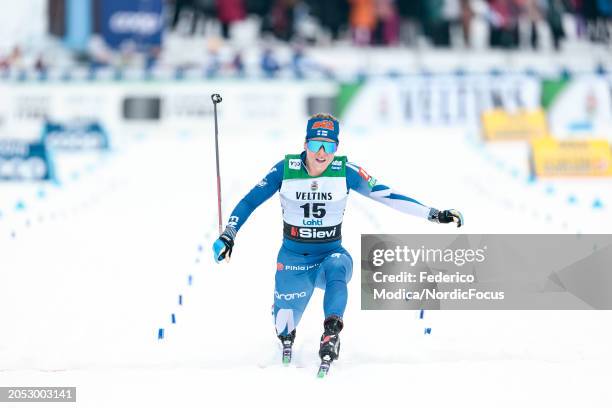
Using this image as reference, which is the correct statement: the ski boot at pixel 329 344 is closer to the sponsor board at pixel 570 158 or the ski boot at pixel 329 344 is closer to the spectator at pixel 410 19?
the sponsor board at pixel 570 158

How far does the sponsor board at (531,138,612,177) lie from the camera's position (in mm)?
13523

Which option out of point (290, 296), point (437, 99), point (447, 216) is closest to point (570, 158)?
point (437, 99)

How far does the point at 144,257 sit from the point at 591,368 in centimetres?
485

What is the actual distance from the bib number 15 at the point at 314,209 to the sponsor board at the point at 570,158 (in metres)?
8.86

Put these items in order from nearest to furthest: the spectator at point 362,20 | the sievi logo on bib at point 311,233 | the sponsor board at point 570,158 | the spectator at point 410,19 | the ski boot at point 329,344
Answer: the ski boot at point 329,344 < the sievi logo on bib at point 311,233 < the sponsor board at point 570,158 < the spectator at point 362,20 < the spectator at point 410,19

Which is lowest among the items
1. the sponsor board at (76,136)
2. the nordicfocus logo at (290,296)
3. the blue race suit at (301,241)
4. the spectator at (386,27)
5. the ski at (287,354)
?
the ski at (287,354)

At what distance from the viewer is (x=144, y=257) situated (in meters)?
8.52

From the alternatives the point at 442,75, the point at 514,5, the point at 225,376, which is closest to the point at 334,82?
the point at 442,75

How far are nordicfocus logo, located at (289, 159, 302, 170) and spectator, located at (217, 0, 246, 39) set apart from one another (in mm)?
17336

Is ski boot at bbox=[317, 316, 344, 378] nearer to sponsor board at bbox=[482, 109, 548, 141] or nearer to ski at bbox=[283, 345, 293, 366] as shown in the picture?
ski at bbox=[283, 345, 293, 366]

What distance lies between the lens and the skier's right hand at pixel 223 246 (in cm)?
516

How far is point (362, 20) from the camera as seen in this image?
886 inches

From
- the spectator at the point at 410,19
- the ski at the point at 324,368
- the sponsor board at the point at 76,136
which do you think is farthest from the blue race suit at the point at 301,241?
the spectator at the point at 410,19

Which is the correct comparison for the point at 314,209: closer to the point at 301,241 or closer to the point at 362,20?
the point at 301,241
